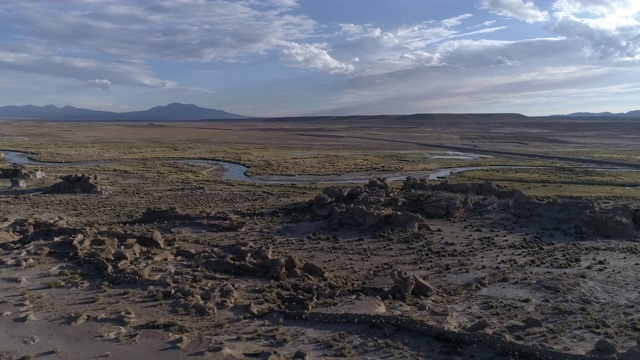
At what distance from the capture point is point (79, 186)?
48.8 m

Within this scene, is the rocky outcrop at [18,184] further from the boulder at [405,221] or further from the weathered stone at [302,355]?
the weathered stone at [302,355]

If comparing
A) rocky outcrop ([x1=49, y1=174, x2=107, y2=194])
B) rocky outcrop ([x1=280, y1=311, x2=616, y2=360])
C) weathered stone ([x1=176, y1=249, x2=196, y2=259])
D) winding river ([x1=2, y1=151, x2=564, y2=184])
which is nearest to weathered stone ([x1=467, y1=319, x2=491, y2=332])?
rocky outcrop ([x1=280, y1=311, x2=616, y2=360])

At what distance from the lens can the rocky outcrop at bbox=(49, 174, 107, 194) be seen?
48500mm

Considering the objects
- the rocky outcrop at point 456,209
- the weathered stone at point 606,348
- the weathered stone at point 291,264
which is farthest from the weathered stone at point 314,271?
the weathered stone at point 606,348

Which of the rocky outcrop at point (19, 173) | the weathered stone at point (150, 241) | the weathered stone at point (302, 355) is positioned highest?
the rocky outcrop at point (19, 173)

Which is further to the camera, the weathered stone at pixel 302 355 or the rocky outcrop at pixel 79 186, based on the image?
the rocky outcrop at pixel 79 186

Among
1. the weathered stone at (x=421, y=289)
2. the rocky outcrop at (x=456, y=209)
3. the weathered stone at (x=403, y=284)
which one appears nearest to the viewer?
the weathered stone at (x=403, y=284)

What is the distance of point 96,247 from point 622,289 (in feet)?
81.4

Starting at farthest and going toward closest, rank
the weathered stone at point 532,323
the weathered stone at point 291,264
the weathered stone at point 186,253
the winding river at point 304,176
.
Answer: the winding river at point 304,176, the weathered stone at point 186,253, the weathered stone at point 291,264, the weathered stone at point 532,323

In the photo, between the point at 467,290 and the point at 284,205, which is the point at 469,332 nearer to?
the point at 467,290

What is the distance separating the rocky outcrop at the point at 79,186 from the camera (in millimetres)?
48500

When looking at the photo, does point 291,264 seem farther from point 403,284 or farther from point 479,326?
point 479,326

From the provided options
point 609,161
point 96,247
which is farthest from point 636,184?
point 96,247

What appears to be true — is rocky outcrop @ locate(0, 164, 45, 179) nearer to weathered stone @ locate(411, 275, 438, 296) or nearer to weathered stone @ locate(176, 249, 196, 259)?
weathered stone @ locate(176, 249, 196, 259)
